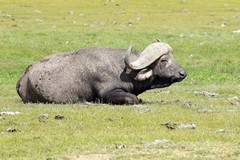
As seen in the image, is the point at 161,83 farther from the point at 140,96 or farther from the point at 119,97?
the point at 140,96

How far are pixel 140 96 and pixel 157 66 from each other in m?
2.16

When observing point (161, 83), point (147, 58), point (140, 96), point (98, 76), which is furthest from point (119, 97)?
point (140, 96)

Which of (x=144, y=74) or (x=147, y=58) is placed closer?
(x=147, y=58)

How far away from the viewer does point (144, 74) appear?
17.2m

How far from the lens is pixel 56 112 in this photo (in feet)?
48.6

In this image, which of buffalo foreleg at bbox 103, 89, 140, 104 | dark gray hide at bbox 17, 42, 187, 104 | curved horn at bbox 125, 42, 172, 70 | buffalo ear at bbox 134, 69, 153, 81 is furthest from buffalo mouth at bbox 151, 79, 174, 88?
buffalo foreleg at bbox 103, 89, 140, 104

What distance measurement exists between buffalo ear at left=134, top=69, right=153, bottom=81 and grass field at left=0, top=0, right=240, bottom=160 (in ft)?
1.97

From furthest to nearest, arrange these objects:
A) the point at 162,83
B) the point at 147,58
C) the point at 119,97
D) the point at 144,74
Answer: the point at 162,83 < the point at 144,74 < the point at 147,58 < the point at 119,97

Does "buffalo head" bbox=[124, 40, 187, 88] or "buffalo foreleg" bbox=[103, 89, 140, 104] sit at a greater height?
"buffalo head" bbox=[124, 40, 187, 88]

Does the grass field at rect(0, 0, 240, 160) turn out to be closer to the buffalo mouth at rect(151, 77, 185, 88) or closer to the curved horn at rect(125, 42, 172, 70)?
the buffalo mouth at rect(151, 77, 185, 88)

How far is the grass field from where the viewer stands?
35.9ft

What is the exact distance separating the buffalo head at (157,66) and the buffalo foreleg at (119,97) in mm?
635

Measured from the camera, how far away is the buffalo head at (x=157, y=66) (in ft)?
56.1

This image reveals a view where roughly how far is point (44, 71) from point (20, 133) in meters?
4.90
